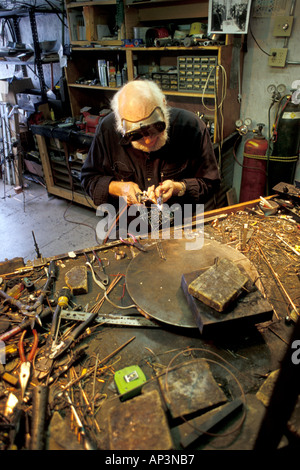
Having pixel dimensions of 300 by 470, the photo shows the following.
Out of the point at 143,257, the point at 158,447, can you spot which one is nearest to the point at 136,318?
the point at 143,257

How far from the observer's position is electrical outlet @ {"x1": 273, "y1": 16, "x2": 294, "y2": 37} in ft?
10.2

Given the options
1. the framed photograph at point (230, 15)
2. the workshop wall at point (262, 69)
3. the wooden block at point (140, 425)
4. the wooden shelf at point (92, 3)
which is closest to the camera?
the wooden block at point (140, 425)

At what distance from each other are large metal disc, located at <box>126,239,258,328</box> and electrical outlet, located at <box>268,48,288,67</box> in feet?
9.04

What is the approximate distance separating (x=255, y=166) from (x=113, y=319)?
306cm

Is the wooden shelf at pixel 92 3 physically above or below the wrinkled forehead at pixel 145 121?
above

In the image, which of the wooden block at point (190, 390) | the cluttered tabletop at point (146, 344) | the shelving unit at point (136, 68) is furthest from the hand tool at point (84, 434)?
the shelving unit at point (136, 68)

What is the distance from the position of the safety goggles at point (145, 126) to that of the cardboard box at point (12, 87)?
4721 millimetres

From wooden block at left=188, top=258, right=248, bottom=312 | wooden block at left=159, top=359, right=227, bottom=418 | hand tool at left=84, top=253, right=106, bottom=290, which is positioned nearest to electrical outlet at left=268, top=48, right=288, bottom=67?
wooden block at left=188, top=258, right=248, bottom=312

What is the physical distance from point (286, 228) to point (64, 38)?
5.07m

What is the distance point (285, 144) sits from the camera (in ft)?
11.3

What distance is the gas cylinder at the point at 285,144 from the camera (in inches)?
129

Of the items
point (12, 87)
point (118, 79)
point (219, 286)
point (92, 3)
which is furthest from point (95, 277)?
point (12, 87)

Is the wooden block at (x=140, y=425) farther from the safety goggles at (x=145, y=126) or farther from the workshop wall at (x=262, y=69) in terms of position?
the workshop wall at (x=262, y=69)
